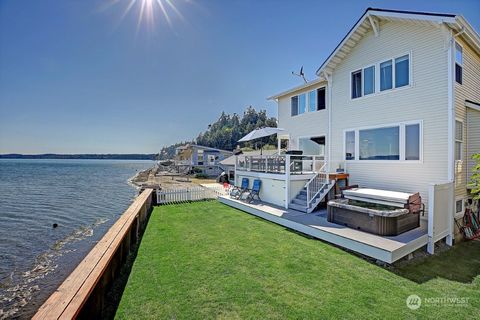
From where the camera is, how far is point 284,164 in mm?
10648

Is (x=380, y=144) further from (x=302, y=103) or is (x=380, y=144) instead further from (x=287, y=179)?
(x=302, y=103)

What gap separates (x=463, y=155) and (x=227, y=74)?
65.1 feet

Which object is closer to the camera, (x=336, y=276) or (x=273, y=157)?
(x=336, y=276)

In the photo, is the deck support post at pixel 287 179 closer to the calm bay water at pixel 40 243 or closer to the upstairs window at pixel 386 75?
the upstairs window at pixel 386 75

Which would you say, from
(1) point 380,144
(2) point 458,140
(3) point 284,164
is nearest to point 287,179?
(3) point 284,164

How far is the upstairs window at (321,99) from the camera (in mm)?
11958

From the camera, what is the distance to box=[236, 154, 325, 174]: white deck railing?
10.4 metres

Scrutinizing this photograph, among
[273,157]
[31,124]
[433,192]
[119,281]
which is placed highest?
[31,124]

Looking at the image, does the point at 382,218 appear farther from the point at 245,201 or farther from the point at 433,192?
the point at 245,201

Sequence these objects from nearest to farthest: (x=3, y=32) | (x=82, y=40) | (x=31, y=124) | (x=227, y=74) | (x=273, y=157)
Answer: (x=273, y=157), (x=3, y=32), (x=82, y=40), (x=227, y=74), (x=31, y=124)

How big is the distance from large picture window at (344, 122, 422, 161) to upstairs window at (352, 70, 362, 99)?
158 centimetres

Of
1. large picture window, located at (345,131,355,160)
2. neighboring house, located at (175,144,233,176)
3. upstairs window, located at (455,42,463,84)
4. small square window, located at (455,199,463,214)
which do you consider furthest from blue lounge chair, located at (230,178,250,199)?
neighboring house, located at (175,144,233,176)

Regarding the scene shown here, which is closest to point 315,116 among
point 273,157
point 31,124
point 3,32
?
point 273,157

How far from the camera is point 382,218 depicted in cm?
632
